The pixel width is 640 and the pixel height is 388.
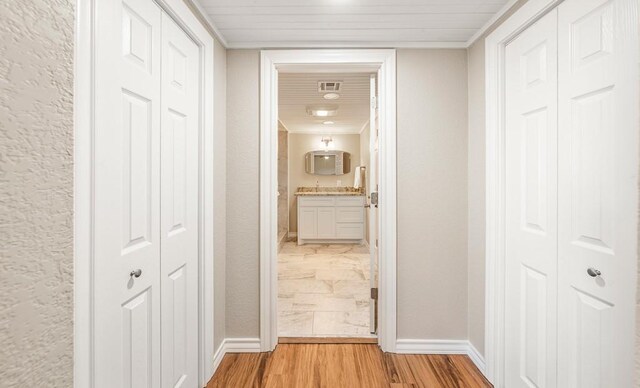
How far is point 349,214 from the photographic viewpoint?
675cm


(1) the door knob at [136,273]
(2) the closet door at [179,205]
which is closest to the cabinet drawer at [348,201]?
(2) the closet door at [179,205]

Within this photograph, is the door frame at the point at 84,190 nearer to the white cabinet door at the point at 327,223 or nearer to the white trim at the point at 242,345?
the white trim at the point at 242,345

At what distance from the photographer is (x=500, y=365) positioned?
2.08 m

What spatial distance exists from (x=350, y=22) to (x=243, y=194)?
4.35 feet

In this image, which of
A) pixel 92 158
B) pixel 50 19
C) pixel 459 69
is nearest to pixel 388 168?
pixel 459 69

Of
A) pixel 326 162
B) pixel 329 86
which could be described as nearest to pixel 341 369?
pixel 329 86

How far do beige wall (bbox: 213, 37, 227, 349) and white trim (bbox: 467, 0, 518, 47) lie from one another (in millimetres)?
1689

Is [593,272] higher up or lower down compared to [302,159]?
lower down

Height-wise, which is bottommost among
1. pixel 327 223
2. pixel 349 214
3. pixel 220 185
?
pixel 327 223

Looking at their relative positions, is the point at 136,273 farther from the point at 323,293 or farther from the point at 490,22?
the point at 323,293

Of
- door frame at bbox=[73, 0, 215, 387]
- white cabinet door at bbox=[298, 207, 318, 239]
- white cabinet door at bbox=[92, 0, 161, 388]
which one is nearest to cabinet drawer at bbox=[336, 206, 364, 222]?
white cabinet door at bbox=[298, 207, 318, 239]

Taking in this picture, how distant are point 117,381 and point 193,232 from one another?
0.85 metres

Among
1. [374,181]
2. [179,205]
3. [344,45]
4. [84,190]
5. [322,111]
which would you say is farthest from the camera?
[322,111]

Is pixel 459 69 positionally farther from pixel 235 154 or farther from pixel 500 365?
pixel 500 365
